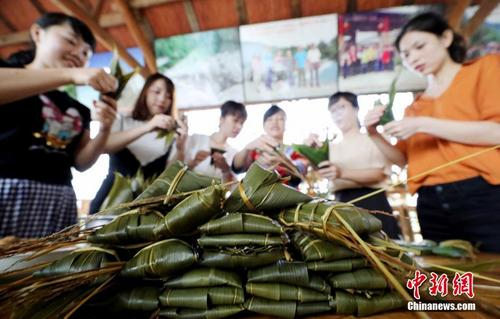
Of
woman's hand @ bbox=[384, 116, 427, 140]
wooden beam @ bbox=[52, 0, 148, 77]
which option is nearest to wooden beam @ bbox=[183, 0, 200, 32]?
wooden beam @ bbox=[52, 0, 148, 77]

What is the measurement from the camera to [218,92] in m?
3.18

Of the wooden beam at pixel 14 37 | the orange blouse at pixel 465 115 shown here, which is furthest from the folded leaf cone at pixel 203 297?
the wooden beam at pixel 14 37

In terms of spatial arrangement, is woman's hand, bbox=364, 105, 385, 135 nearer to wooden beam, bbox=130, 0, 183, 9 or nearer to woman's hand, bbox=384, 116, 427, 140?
woman's hand, bbox=384, 116, 427, 140

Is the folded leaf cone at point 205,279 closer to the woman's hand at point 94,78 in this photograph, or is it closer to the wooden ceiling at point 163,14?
the woman's hand at point 94,78

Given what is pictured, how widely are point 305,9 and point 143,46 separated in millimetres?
2007

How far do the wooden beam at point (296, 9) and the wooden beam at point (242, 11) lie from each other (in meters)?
0.56

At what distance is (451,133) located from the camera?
3.18ft

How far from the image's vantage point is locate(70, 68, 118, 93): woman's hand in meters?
0.98

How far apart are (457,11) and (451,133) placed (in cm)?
260

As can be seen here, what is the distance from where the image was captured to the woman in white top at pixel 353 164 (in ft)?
4.63

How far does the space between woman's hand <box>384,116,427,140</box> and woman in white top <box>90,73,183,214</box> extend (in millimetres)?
1131

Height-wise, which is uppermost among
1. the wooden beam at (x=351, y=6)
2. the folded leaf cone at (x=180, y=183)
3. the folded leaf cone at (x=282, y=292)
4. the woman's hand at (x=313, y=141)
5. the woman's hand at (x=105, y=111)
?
the wooden beam at (x=351, y=6)

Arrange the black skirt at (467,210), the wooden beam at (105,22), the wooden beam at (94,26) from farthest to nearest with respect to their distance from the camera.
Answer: the wooden beam at (105,22) < the wooden beam at (94,26) < the black skirt at (467,210)

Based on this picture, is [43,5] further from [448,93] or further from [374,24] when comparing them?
[448,93]
